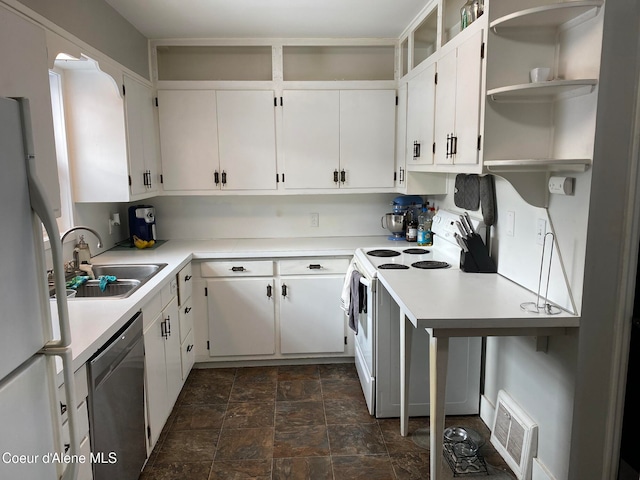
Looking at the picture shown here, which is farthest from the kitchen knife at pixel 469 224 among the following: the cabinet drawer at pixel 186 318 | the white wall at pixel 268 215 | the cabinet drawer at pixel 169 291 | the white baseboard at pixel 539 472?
the cabinet drawer at pixel 186 318

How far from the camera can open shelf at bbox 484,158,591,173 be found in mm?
1759

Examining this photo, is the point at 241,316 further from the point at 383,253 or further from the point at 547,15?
the point at 547,15

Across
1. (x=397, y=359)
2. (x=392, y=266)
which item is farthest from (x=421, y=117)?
(x=397, y=359)

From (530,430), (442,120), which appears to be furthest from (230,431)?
(442,120)

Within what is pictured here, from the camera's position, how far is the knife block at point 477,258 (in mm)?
2543

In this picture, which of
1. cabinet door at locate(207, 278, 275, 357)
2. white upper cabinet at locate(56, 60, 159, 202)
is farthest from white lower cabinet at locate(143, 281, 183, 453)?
white upper cabinet at locate(56, 60, 159, 202)

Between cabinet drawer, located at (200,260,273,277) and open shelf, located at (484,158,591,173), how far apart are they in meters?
1.83

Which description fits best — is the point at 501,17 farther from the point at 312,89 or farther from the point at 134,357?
the point at 134,357

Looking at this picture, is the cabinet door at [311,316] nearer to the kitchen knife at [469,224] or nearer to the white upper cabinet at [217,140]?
the white upper cabinet at [217,140]

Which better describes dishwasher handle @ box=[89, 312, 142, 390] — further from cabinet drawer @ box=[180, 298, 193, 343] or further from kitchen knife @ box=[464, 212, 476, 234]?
kitchen knife @ box=[464, 212, 476, 234]

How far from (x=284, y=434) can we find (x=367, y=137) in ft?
7.20

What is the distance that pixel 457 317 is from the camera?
1.86 meters

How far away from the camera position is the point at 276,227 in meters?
3.95

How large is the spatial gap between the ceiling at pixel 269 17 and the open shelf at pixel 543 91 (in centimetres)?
117
